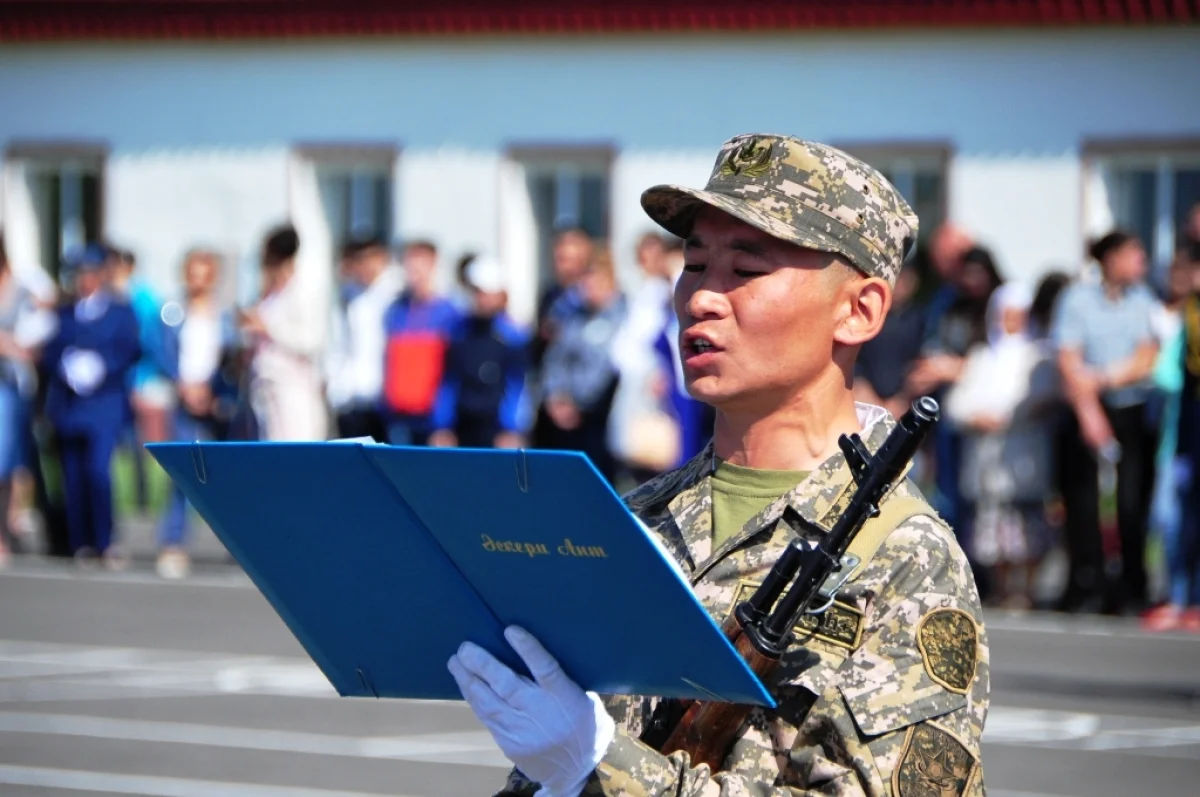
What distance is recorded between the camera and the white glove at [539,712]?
9.47 feet

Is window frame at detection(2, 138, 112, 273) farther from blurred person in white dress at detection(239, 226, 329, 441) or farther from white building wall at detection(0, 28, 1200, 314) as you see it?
blurred person in white dress at detection(239, 226, 329, 441)

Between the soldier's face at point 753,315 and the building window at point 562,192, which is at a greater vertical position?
the soldier's face at point 753,315

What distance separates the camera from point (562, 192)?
22250 mm

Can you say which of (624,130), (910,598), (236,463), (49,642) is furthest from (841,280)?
(624,130)

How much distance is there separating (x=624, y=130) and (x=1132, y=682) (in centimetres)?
1216

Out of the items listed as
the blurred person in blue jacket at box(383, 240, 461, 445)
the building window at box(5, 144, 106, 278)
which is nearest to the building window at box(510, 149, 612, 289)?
the building window at box(5, 144, 106, 278)

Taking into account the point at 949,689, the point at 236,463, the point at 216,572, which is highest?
the point at 236,463

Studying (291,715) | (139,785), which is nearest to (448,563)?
(139,785)

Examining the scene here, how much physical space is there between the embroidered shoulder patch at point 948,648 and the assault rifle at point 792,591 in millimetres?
140

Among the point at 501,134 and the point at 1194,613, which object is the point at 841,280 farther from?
the point at 501,134

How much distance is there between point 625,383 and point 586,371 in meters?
0.28

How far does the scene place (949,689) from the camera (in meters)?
2.96

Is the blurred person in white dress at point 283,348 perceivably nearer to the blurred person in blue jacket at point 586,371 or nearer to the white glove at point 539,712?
the blurred person in blue jacket at point 586,371

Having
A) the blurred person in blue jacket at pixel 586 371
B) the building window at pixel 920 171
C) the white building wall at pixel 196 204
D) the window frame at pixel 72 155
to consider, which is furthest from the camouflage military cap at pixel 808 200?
the window frame at pixel 72 155
